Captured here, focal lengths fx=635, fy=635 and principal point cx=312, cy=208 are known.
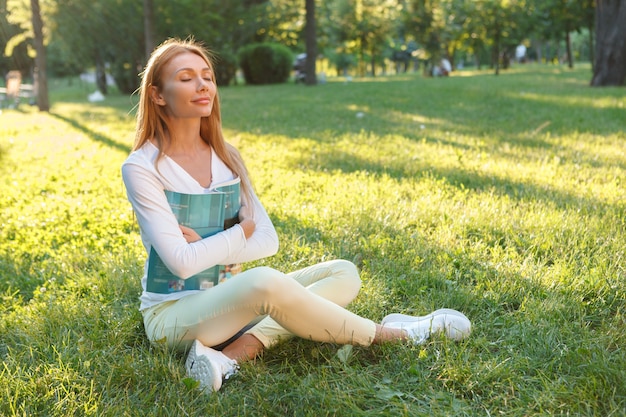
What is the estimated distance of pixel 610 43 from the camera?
48.6 feet

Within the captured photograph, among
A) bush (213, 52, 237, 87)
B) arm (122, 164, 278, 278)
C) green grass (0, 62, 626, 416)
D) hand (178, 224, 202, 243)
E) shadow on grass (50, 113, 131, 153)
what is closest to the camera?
green grass (0, 62, 626, 416)

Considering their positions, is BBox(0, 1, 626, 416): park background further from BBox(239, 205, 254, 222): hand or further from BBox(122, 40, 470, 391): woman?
BBox(239, 205, 254, 222): hand

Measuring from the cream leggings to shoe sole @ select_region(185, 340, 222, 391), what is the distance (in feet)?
0.35

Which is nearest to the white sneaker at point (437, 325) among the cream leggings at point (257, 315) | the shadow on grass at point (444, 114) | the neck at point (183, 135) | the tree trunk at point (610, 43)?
the cream leggings at point (257, 315)

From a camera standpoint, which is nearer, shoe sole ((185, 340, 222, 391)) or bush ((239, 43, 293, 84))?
shoe sole ((185, 340, 222, 391))

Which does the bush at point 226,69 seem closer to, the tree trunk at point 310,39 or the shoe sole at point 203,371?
the tree trunk at point 310,39

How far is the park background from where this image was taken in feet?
7.78

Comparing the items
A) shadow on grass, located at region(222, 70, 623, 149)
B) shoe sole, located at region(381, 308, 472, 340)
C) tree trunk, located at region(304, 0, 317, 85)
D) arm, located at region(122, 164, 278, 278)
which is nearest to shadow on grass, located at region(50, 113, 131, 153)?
shadow on grass, located at region(222, 70, 623, 149)

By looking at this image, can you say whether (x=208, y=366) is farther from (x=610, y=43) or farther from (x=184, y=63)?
(x=610, y=43)

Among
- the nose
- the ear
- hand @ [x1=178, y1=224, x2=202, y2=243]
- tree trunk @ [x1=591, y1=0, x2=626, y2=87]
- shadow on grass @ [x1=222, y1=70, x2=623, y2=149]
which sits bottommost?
hand @ [x1=178, y1=224, x2=202, y2=243]

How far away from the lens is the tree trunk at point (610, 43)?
14.5 m

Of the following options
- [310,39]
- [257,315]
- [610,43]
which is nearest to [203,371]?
[257,315]

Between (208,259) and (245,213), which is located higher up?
(245,213)

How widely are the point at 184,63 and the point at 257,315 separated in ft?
3.57
